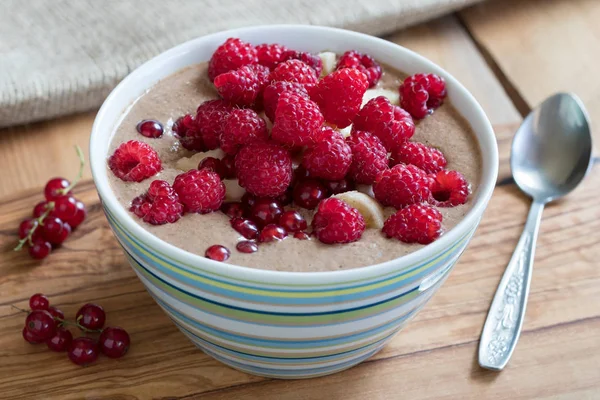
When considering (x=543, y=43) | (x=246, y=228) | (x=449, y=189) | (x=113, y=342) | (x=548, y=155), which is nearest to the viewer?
(x=246, y=228)

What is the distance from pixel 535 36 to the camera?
2328 millimetres

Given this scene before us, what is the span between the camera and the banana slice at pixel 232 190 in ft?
4.21

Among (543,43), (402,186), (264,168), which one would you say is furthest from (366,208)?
(543,43)

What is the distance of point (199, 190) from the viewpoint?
46.6 inches

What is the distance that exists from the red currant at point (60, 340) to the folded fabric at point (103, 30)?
71 centimetres

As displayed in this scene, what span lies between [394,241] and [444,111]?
39 centimetres

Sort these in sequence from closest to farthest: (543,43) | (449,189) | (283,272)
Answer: (283,272), (449,189), (543,43)

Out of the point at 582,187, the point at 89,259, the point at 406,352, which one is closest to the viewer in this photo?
the point at 406,352

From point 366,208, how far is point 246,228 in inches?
7.8

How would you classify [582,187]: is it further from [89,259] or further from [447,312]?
[89,259]

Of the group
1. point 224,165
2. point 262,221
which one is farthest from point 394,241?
point 224,165

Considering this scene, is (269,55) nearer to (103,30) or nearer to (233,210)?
(233,210)

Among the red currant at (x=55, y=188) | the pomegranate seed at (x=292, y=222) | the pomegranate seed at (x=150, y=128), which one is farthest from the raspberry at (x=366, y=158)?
the red currant at (x=55, y=188)

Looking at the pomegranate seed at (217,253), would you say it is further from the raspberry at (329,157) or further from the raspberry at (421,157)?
the raspberry at (421,157)
